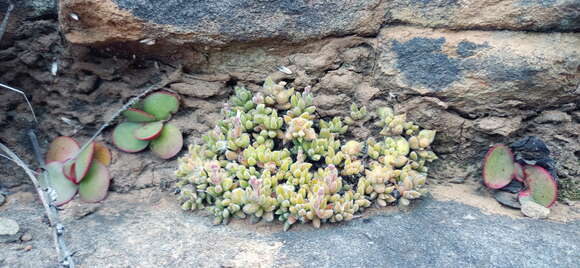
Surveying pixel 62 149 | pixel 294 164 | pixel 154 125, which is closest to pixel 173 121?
pixel 154 125

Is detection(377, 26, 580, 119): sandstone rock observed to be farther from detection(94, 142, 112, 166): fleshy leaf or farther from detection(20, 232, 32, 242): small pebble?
detection(20, 232, 32, 242): small pebble

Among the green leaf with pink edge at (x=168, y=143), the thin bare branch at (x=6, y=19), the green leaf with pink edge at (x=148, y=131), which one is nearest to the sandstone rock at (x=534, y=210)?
the green leaf with pink edge at (x=168, y=143)

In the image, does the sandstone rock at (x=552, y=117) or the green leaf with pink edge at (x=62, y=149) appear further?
the green leaf with pink edge at (x=62, y=149)

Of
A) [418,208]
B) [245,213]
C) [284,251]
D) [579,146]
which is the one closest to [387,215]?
[418,208]

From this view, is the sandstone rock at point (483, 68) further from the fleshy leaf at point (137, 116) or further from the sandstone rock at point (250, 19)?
the fleshy leaf at point (137, 116)

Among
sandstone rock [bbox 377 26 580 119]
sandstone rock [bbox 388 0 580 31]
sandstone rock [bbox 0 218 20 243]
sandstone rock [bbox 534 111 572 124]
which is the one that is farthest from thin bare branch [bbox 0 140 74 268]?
sandstone rock [bbox 534 111 572 124]

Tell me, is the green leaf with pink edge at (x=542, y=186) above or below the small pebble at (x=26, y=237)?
above
